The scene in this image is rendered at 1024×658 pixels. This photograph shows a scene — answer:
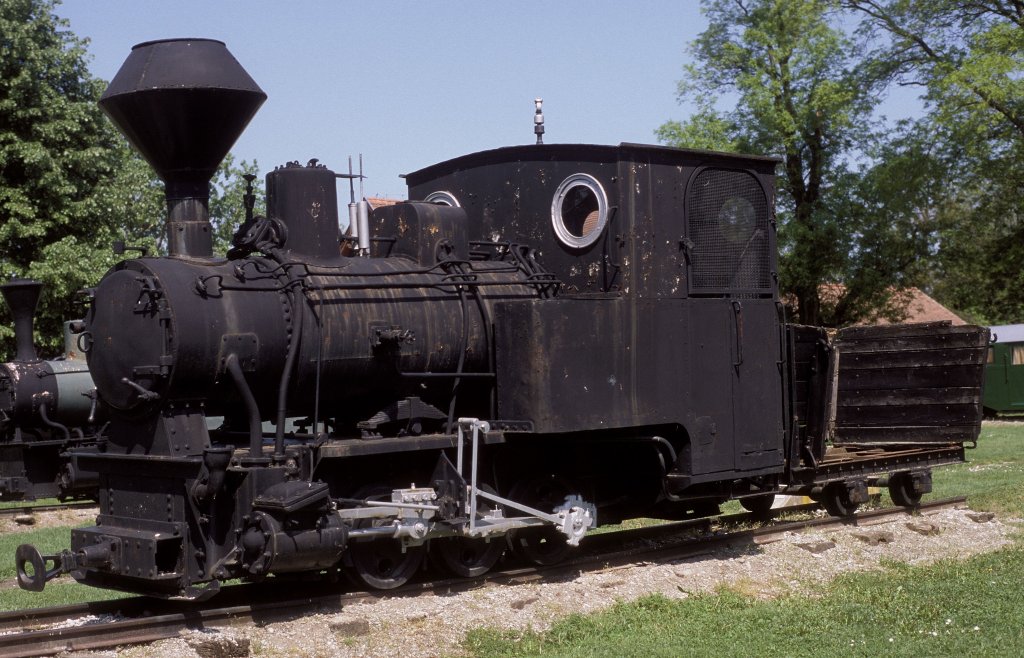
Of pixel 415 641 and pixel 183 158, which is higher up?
pixel 183 158

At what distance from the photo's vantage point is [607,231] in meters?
9.32

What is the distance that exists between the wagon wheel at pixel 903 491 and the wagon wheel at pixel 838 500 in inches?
32.8

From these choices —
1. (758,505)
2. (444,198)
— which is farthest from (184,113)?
(758,505)

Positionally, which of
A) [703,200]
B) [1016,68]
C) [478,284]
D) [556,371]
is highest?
[1016,68]

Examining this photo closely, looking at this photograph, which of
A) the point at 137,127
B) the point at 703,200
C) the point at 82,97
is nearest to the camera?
the point at 137,127

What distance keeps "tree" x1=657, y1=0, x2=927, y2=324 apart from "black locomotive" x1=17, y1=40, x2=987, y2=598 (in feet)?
64.6

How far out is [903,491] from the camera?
1298 centimetres

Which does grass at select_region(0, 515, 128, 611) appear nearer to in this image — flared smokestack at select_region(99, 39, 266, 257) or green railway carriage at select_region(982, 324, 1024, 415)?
flared smokestack at select_region(99, 39, 266, 257)

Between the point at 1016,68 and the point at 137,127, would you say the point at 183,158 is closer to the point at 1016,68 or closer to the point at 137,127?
the point at 137,127

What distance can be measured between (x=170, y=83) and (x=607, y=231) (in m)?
3.50

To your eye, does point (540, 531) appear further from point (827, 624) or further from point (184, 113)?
point (184, 113)

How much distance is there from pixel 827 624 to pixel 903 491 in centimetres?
547

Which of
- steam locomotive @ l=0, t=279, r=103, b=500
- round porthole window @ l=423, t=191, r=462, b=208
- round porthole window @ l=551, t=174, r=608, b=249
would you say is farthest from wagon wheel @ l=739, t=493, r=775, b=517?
steam locomotive @ l=0, t=279, r=103, b=500

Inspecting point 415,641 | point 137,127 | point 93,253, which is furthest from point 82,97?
point 415,641
